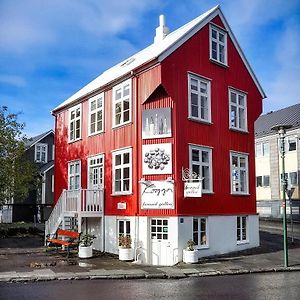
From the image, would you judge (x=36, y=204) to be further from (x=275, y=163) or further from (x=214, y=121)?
(x=214, y=121)

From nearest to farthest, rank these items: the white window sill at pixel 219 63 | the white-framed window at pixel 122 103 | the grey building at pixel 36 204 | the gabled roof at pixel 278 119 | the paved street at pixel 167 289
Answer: the paved street at pixel 167 289 → the white-framed window at pixel 122 103 → the white window sill at pixel 219 63 → the gabled roof at pixel 278 119 → the grey building at pixel 36 204

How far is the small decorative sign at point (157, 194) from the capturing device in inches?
746

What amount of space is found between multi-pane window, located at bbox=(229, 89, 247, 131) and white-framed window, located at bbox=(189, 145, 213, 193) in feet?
8.46

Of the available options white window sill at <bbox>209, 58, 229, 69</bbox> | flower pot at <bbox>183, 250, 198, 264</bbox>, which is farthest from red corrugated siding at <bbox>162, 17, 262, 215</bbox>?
flower pot at <bbox>183, 250, 198, 264</bbox>

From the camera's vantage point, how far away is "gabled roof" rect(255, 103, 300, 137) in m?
41.7

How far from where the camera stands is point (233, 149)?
883 inches

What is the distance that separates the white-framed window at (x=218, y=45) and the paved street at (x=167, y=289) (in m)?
11.7

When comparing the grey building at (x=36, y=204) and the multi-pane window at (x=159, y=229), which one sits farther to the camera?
the grey building at (x=36, y=204)

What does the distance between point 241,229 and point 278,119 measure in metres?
25.3

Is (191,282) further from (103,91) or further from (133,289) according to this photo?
(103,91)

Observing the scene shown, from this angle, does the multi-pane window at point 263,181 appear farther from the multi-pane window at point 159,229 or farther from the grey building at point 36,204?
the multi-pane window at point 159,229

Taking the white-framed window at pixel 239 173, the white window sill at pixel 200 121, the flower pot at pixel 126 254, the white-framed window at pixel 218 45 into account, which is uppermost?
the white-framed window at pixel 218 45

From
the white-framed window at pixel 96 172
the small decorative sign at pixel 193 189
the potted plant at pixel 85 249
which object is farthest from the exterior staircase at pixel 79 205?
the small decorative sign at pixel 193 189

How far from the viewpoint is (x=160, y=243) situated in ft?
62.2
